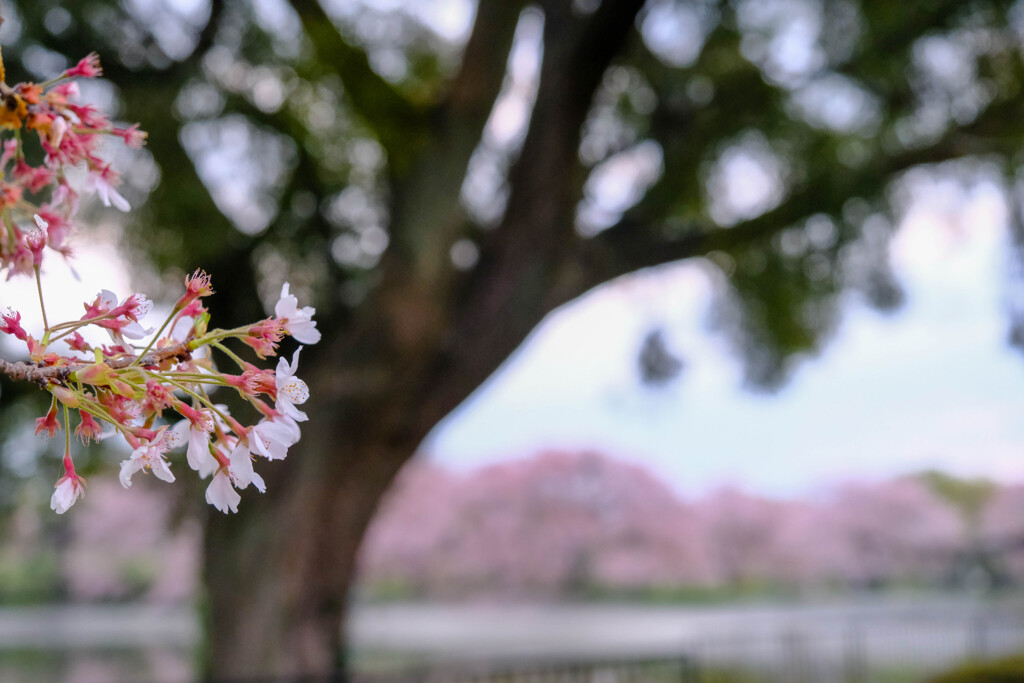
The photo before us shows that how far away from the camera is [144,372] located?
523 millimetres

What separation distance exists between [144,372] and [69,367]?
6 cm

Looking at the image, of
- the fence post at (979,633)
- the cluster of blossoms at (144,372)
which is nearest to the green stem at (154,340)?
the cluster of blossoms at (144,372)

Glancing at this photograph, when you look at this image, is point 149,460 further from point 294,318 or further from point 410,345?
point 410,345

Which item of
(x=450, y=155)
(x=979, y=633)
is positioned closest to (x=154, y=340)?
(x=450, y=155)

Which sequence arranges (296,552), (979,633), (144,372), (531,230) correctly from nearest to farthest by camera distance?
(144,372) → (296,552) → (531,230) → (979,633)

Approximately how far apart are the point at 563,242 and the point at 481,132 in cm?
65

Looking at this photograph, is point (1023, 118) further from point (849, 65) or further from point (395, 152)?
point (395, 152)

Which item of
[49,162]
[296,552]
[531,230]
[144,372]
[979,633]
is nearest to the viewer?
[144,372]

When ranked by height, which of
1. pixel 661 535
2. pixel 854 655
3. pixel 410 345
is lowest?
pixel 854 655

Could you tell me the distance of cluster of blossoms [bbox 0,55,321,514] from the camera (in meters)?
0.53

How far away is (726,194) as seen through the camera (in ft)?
16.6

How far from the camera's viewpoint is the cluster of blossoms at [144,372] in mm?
533

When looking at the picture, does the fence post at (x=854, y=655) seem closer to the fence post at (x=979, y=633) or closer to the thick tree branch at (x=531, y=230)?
the fence post at (x=979, y=633)

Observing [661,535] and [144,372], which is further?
[661,535]
